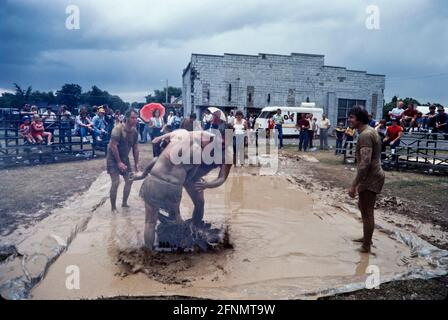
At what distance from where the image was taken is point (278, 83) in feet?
90.5

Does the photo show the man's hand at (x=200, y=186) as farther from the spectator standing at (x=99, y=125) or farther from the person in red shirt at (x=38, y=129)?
the person in red shirt at (x=38, y=129)

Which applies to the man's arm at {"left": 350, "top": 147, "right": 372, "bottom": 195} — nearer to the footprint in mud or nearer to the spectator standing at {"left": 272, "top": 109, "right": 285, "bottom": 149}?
the footprint in mud

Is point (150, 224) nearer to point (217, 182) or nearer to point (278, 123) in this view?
point (217, 182)

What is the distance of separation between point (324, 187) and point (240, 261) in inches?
203

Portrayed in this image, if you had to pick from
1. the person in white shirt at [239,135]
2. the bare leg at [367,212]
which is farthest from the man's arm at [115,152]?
the person in white shirt at [239,135]

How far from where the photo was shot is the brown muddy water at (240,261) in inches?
151

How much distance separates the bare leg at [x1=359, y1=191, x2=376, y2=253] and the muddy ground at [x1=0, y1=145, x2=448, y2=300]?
1088 mm

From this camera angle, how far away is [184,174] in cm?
470

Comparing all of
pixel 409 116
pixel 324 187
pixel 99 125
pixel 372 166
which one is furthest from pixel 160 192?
pixel 409 116

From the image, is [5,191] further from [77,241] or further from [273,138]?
[273,138]

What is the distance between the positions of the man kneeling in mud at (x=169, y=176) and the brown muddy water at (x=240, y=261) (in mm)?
629

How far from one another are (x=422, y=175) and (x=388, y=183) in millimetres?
2170

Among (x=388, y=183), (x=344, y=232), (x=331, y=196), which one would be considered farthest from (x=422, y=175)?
(x=344, y=232)

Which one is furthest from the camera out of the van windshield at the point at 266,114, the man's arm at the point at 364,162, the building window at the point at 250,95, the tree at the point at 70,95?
the building window at the point at 250,95
